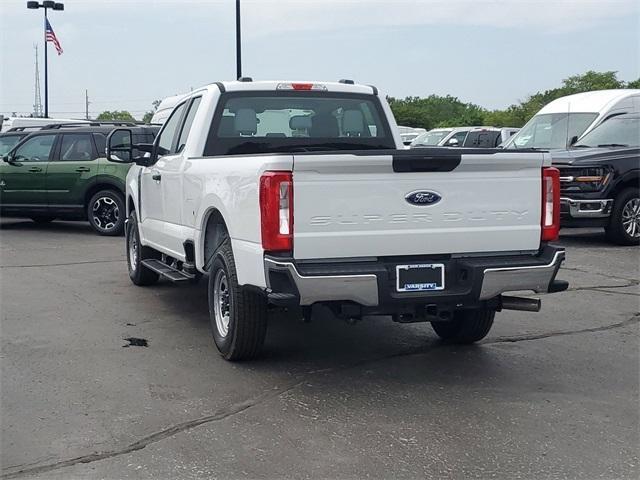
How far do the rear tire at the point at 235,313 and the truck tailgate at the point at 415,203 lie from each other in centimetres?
70

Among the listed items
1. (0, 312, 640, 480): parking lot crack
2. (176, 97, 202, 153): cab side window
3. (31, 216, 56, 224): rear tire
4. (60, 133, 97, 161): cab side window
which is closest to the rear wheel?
(31, 216, 56, 224): rear tire

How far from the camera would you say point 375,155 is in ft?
16.8

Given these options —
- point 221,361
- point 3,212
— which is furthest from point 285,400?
point 3,212

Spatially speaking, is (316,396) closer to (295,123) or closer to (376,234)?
(376,234)

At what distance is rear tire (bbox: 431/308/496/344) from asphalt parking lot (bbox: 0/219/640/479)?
0.34 ft

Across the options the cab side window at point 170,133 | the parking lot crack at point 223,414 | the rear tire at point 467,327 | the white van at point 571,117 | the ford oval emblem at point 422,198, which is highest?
the white van at point 571,117

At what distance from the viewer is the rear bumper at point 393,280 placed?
4.96 meters

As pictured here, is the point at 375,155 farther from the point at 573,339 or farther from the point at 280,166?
the point at 573,339

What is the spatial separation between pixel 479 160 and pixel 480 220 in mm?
386

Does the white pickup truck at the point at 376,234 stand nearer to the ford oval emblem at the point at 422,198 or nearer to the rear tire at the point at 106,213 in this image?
the ford oval emblem at the point at 422,198

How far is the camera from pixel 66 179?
1427cm

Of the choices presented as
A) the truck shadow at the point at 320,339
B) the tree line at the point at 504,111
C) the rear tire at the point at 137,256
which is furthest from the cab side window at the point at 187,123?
the tree line at the point at 504,111

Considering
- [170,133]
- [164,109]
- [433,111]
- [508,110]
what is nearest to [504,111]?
[508,110]

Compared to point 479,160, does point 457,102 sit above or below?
above
